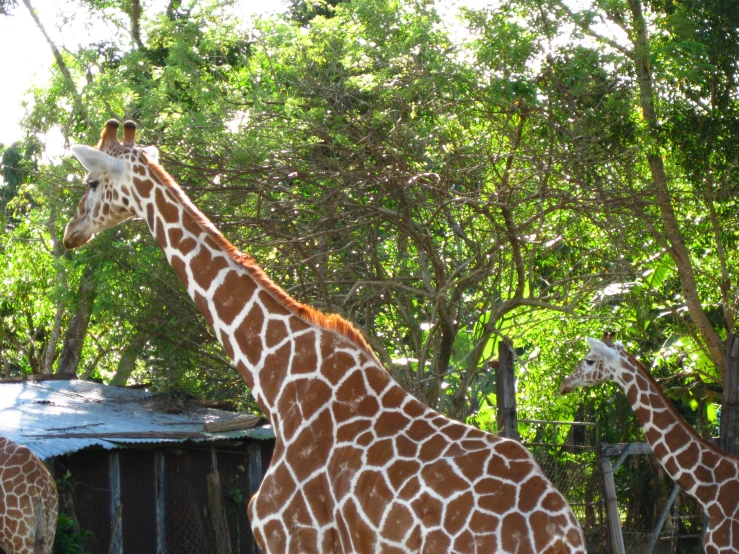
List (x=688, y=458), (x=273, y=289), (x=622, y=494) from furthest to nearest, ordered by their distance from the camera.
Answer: (x=622, y=494) < (x=688, y=458) < (x=273, y=289)

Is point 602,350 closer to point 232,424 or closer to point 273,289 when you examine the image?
point 273,289

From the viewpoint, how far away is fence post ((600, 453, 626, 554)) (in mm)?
7887

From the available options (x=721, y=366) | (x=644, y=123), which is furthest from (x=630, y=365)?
(x=721, y=366)

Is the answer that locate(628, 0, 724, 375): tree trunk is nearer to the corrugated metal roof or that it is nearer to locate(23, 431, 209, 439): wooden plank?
the corrugated metal roof

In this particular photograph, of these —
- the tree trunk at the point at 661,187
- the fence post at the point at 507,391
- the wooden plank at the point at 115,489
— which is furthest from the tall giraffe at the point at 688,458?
the wooden plank at the point at 115,489

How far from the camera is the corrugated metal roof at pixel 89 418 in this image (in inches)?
371

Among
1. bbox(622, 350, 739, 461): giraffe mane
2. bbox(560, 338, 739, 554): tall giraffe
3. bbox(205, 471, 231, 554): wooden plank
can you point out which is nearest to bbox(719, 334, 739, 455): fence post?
bbox(622, 350, 739, 461): giraffe mane

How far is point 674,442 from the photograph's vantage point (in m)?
7.45

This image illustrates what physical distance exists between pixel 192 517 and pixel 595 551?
16.2 feet

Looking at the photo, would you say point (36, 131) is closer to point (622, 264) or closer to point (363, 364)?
point (622, 264)

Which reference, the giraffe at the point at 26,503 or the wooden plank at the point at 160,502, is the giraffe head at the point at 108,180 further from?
the wooden plank at the point at 160,502

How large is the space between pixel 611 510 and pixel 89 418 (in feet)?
21.0

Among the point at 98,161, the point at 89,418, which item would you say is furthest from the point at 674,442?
the point at 89,418

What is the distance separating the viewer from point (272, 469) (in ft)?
15.3
